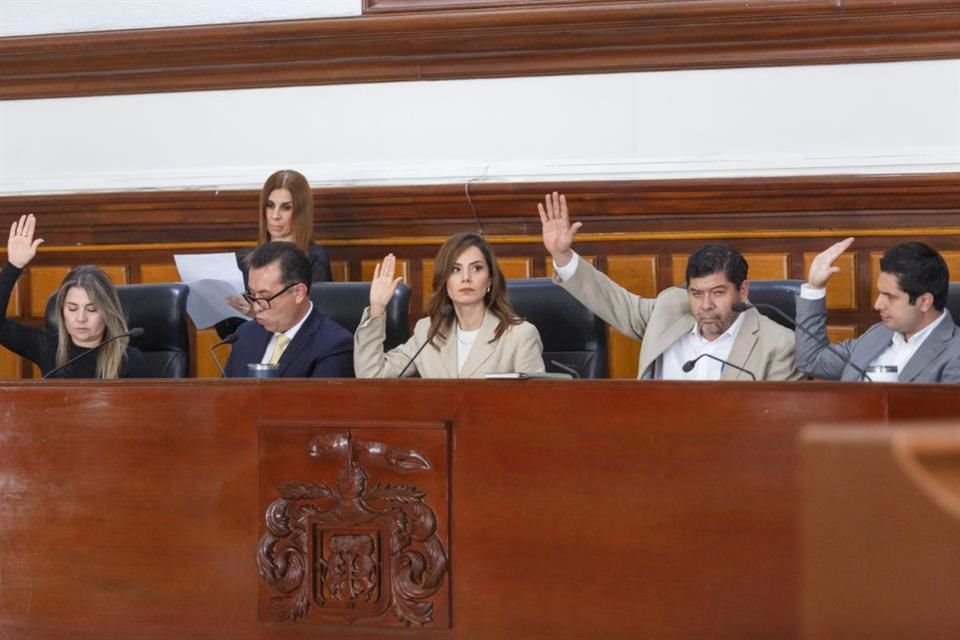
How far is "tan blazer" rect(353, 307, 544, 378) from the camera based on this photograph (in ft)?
8.49

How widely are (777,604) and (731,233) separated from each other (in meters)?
1.79

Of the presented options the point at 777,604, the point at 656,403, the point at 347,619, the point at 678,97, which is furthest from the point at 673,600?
the point at 678,97

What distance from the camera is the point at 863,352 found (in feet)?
8.20

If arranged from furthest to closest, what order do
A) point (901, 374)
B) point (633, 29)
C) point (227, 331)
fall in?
point (633, 29) < point (227, 331) < point (901, 374)

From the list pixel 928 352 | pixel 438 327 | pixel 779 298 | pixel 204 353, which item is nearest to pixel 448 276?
pixel 438 327

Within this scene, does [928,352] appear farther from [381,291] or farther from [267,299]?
[267,299]

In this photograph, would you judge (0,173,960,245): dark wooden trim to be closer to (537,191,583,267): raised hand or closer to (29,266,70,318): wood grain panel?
(29,266,70,318): wood grain panel

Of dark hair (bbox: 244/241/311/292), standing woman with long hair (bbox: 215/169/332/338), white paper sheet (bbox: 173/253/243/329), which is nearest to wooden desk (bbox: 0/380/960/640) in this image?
dark hair (bbox: 244/241/311/292)

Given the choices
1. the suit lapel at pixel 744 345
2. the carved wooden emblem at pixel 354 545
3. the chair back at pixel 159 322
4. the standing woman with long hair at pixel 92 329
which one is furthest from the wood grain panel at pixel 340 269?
the carved wooden emblem at pixel 354 545

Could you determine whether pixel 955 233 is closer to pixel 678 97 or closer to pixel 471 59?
pixel 678 97

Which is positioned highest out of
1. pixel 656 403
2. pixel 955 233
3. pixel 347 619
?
pixel 955 233

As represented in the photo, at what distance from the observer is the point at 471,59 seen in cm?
356

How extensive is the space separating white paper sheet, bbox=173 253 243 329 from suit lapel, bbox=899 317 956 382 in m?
1.48

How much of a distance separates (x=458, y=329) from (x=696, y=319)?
1.49 ft
